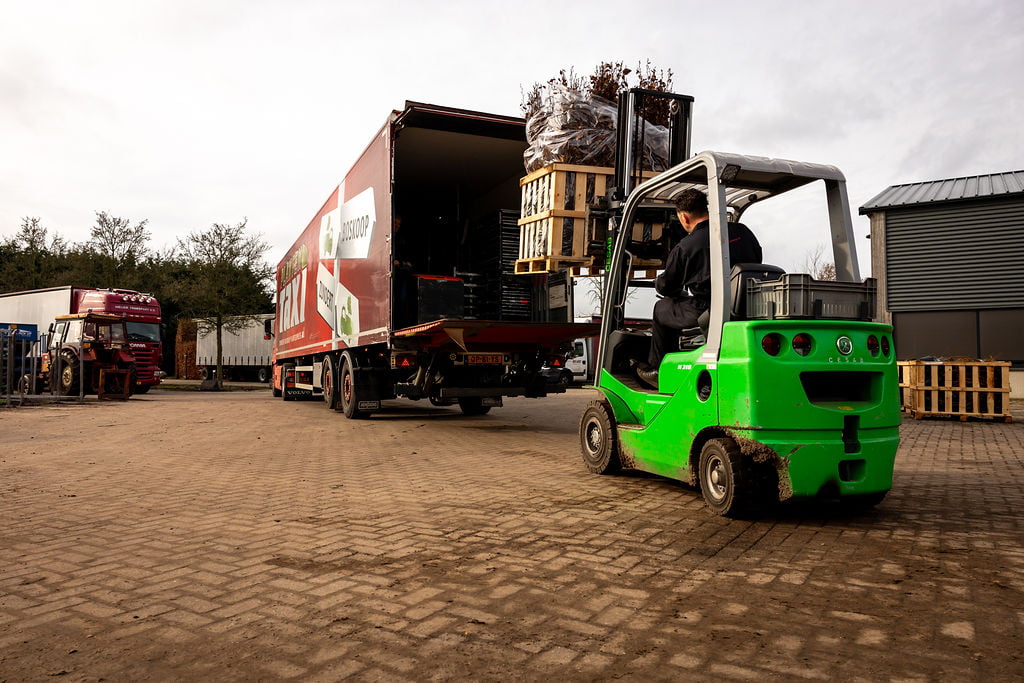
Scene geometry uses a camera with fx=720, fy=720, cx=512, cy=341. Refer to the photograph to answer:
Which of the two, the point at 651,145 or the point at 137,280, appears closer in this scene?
the point at 651,145

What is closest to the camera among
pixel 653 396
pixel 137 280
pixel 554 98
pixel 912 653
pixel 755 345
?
pixel 912 653

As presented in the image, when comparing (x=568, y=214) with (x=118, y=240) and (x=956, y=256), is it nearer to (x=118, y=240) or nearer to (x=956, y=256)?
(x=956, y=256)

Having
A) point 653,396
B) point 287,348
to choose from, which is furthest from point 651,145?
point 287,348

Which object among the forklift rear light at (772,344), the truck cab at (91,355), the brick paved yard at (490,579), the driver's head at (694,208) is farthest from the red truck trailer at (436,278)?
the truck cab at (91,355)

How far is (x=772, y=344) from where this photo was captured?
14.5 ft

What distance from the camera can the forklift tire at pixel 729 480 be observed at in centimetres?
450

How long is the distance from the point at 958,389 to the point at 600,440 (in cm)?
989

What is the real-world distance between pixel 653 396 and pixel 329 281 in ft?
31.7

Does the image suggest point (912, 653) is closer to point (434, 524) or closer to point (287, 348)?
point (434, 524)

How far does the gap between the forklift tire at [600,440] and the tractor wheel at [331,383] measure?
829 centimetres

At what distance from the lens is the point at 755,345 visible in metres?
4.36

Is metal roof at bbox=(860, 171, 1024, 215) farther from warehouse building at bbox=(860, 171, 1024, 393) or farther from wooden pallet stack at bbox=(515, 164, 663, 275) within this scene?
wooden pallet stack at bbox=(515, 164, 663, 275)

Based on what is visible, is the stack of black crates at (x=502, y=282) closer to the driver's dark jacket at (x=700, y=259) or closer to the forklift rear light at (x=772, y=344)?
the driver's dark jacket at (x=700, y=259)

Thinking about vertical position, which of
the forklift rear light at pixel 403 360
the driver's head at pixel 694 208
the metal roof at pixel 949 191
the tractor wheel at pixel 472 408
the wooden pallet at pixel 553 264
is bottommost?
the tractor wheel at pixel 472 408
